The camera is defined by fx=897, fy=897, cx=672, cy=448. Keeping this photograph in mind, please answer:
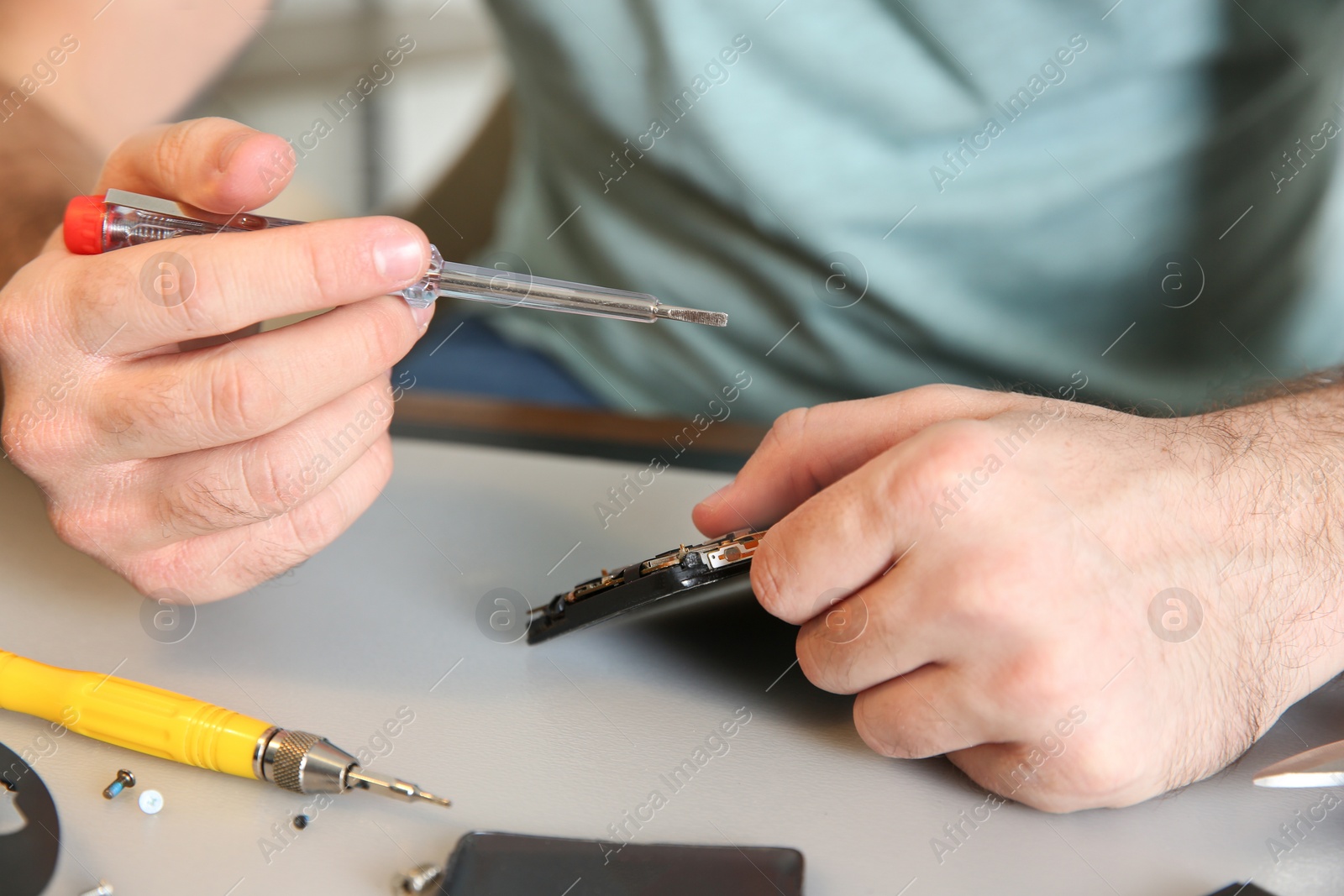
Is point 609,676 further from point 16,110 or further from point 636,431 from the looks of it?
point 16,110

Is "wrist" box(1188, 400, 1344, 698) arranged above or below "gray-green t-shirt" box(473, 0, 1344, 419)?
below

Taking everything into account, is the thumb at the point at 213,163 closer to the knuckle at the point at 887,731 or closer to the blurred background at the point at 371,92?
the knuckle at the point at 887,731

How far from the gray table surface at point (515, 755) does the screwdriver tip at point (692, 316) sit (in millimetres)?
204

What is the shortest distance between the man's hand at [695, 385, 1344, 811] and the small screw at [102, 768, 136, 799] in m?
0.34

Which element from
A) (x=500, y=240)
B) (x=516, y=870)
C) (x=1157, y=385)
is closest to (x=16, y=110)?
(x=500, y=240)

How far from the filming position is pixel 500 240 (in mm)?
1309

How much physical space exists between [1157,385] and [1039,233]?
23 centimetres

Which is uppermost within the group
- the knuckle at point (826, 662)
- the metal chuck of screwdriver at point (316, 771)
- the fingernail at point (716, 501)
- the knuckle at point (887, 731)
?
the fingernail at point (716, 501)

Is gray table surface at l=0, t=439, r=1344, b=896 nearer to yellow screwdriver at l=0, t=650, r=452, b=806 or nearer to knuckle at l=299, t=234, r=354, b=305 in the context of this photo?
yellow screwdriver at l=0, t=650, r=452, b=806

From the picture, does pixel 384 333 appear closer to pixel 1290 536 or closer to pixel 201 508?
pixel 201 508

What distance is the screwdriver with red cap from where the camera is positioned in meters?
0.53

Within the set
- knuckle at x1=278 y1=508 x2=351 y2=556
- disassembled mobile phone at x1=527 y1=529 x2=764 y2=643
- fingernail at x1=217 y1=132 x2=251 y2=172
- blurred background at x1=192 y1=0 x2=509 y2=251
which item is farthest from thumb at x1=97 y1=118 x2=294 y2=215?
blurred background at x1=192 y1=0 x2=509 y2=251

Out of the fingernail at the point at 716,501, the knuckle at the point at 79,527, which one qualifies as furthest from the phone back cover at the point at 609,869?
the knuckle at the point at 79,527

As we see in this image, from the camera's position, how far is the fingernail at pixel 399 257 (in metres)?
0.52
